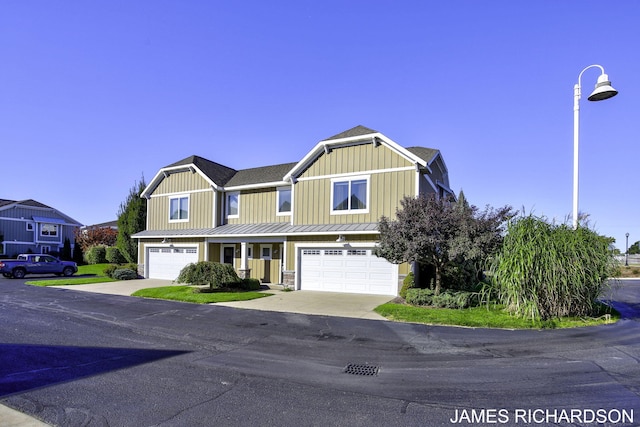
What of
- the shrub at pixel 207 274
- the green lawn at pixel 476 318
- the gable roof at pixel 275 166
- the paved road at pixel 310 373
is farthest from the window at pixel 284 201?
the paved road at pixel 310 373

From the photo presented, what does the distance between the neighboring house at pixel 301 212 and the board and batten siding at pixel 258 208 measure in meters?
0.06

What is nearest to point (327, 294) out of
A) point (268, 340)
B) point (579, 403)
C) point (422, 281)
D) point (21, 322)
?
point (422, 281)

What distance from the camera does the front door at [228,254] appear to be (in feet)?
74.8

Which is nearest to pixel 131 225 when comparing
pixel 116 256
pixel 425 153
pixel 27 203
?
pixel 116 256

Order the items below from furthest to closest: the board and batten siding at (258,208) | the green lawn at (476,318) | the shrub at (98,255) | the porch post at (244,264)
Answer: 1. the shrub at (98,255)
2. the board and batten siding at (258,208)
3. the porch post at (244,264)
4. the green lawn at (476,318)

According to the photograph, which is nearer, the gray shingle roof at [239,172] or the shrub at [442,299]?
the shrub at [442,299]

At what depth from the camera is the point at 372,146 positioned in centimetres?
1766

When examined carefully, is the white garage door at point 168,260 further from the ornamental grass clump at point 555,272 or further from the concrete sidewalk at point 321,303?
the ornamental grass clump at point 555,272

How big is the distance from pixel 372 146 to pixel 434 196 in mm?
4923

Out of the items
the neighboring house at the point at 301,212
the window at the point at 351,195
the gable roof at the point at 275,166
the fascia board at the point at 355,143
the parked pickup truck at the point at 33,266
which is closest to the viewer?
the fascia board at the point at 355,143

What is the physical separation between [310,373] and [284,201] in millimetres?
15485

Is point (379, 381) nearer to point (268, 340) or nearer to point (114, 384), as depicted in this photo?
point (268, 340)

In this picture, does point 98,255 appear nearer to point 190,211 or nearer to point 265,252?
point 190,211

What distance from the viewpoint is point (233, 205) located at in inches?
914
